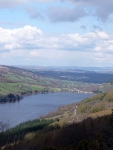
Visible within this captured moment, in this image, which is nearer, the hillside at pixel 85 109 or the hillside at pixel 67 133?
the hillside at pixel 67 133

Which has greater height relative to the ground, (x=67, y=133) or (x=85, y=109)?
(x=67, y=133)

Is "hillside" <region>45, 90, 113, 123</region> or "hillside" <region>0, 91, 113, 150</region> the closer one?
"hillside" <region>0, 91, 113, 150</region>

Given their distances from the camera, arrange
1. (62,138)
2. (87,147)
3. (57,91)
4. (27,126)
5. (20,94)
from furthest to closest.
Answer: (57,91) < (20,94) < (27,126) < (62,138) < (87,147)

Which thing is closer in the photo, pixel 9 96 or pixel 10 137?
pixel 10 137

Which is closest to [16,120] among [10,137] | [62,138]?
[10,137]

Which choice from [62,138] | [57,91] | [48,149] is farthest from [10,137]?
[57,91]

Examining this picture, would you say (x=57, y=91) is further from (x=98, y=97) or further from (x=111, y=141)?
(x=111, y=141)

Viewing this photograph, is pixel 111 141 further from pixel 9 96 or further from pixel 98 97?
pixel 9 96

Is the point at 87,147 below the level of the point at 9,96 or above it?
above

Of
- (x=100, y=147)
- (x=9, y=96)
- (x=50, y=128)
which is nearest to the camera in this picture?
(x=100, y=147)

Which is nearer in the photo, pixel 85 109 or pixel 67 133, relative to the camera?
pixel 67 133
